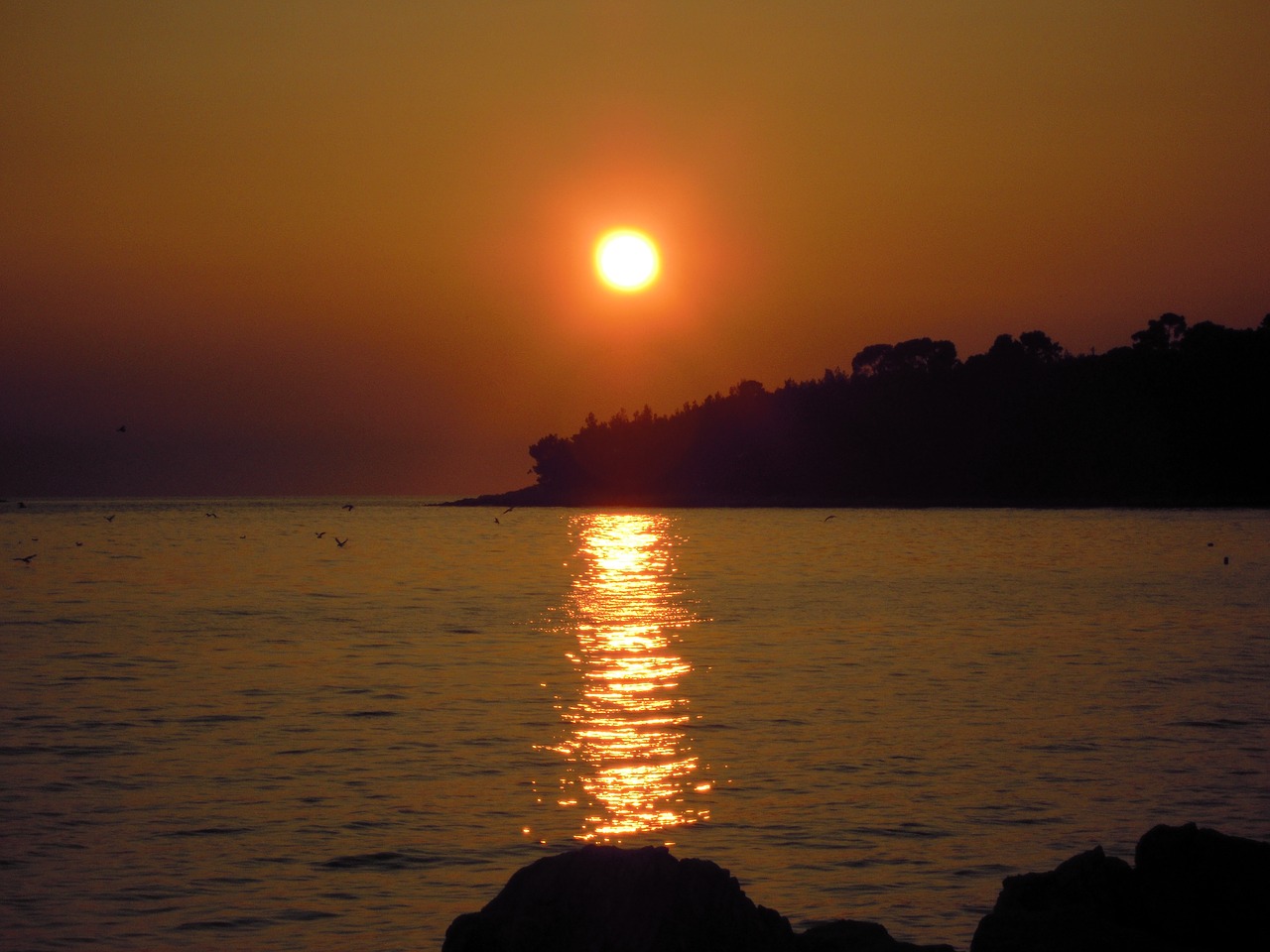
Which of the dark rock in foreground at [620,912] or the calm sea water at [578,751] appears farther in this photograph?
the calm sea water at [578,751]

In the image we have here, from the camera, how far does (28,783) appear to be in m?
16.5

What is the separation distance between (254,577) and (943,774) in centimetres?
4870

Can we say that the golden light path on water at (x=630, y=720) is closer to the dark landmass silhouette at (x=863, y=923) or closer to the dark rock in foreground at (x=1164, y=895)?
the dark landmass silhouette at (x=863, y=923)

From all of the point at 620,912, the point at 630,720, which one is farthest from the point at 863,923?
the point at 630,720

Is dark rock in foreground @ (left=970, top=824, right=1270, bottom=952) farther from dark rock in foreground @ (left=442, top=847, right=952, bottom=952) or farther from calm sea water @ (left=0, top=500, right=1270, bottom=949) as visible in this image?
Answer: calm sea water @ (left=0, top=500, right=1270, bottom=949)

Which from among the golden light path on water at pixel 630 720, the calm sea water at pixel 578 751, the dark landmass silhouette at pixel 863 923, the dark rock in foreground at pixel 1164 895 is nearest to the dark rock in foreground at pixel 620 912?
the dark landmass silhouette at pixel 863 923

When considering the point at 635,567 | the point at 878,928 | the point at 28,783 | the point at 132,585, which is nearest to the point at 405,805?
the point at 28,783

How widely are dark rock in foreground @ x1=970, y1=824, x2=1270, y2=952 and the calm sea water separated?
6.61 ft

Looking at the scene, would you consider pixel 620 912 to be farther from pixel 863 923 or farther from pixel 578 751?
pixel 578 751

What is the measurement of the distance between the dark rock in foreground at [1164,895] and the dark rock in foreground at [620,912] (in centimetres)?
162

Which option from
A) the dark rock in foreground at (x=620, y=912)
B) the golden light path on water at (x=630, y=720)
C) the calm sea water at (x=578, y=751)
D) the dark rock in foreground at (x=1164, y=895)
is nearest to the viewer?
the dark rock in foreground at (x=620, y=912)

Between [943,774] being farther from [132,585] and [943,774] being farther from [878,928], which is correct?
[132,585]

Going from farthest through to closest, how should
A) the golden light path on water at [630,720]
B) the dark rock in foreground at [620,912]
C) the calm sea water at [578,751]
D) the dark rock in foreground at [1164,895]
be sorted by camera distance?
the golden light path on water at [630,720], the calm sea water at [578,751], the dark rock in foreground at [1164,895], the dark rock in foreground at [620,912]

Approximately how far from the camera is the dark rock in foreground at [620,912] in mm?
8055
